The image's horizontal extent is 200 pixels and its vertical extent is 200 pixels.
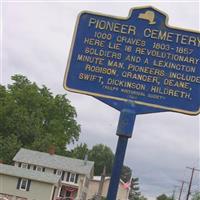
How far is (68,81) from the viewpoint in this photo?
9016 mm

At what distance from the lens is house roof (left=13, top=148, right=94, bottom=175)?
70500mm

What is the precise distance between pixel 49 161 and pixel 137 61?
62.7m

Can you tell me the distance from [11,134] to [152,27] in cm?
6879

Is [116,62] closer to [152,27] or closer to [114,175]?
[152,27]

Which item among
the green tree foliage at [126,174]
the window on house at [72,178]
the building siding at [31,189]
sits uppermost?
the green tree foliage at [126,174]

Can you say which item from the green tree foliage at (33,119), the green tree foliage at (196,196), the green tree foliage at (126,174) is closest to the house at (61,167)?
the green tree foliage at (33,119)

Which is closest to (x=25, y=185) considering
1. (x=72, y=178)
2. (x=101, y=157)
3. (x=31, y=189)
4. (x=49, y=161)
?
(x=31, y=189)

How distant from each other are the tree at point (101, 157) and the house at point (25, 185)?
6344 cm

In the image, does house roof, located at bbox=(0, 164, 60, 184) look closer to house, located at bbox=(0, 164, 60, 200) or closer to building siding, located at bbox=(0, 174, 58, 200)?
house, located at bbox=(0, 164, 60, 200)

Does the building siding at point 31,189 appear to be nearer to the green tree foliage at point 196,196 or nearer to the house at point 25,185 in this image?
the house at point 25,185

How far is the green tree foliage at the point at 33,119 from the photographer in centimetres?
7644

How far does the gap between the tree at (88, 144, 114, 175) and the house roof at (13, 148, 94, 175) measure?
2001 inches

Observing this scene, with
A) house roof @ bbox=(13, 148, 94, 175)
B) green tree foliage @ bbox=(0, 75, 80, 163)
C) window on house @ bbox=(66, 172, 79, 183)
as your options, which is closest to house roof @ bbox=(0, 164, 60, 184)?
house roof @ bbox=(13, 148, 94, 175)

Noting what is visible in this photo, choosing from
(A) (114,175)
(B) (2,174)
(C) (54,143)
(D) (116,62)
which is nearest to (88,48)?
(D) (116,62)
